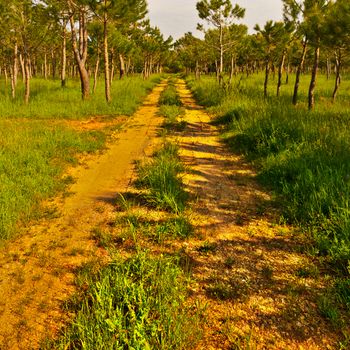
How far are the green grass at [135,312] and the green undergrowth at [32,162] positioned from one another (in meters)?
2.11

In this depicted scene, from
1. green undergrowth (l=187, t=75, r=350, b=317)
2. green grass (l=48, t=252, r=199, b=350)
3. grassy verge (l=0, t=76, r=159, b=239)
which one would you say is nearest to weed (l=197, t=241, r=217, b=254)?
green grass (l=48, t=252, r=199, b=350)

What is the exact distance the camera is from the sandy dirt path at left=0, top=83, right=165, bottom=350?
9.53ft

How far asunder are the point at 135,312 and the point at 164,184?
3.00 m

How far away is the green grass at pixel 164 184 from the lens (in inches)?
206

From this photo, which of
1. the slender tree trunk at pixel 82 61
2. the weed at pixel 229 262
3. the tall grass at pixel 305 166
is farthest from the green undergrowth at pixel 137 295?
the slender tree trunk at pixel 82 61

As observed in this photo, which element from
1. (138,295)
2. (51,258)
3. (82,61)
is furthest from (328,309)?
(82,61)

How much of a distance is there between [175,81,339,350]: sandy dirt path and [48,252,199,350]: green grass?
9.6 inches

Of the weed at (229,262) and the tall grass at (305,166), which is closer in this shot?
the weed at (229,262)

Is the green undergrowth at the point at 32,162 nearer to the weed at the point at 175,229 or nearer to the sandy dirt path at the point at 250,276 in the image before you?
the weed at the point at 175,229

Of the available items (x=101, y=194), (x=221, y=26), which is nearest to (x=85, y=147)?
(x=101, y=194)

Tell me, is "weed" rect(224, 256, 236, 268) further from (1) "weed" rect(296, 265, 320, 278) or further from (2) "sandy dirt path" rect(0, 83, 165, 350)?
(2) "sandy dirt path" rect(0, 83, 165, 350)

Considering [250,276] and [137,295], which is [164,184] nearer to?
[250,276]

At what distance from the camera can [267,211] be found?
5215mm

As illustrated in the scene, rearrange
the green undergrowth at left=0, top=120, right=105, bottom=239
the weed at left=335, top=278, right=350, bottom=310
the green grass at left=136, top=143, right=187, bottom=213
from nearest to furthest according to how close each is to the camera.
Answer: the weed at left=335, top=278, right=350, bottom=310, the green undergrowth at left=0, top=120, right=105, bottom=239, the green grass at left=136, top=143, right=187, bottom=213
